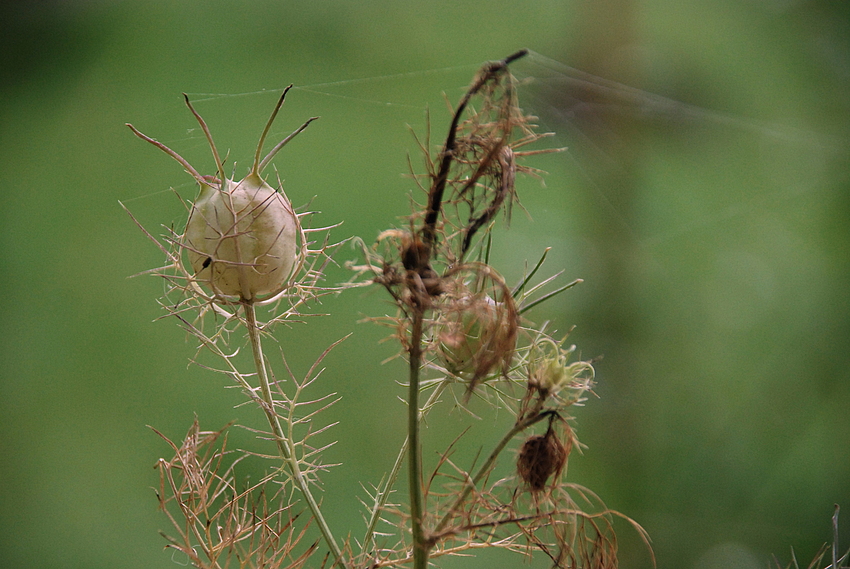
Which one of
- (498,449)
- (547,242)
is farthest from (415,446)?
(547,242)

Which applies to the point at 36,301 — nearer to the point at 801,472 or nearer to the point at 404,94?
the point at 404,94

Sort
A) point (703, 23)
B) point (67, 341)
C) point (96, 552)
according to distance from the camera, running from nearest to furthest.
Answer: point (96, 552), point (67, 341), point (703, 23)

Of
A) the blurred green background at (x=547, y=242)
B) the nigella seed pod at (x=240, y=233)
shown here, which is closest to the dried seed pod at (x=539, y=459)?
the nigella seed pod at (x=240, y=233)

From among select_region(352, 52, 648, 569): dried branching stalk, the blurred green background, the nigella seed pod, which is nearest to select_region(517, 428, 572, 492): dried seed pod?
select_region(352, 52, 648, 569): dried branching stalk

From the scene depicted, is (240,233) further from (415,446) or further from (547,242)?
(547,242)

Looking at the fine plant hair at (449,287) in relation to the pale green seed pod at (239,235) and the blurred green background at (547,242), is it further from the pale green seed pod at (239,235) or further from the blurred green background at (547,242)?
the blurred green background at (547,242)

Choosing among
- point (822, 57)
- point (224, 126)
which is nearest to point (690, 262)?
point (822, 57)

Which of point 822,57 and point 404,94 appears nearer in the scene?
point 822,57
